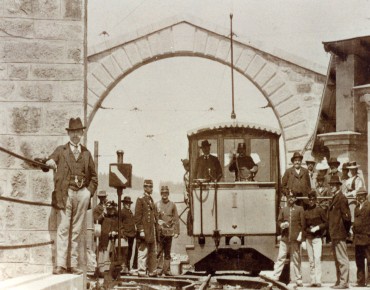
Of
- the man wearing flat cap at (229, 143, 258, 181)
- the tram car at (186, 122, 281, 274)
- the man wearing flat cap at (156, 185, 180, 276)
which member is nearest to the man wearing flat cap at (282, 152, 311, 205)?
the tram car at (186, 122, 281, 274)

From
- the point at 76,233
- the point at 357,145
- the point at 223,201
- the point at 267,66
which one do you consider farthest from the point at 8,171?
the point at 267,66

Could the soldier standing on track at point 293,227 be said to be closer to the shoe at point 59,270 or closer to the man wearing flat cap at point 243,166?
the man wearing flat cap at point 243,166

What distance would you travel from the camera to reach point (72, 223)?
8406 millimetres

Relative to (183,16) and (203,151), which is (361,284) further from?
(183,16)

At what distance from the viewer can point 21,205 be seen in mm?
8203

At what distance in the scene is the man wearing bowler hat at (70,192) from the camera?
27.1 ft

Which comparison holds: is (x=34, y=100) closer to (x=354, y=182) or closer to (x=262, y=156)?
(x=262, y=156)

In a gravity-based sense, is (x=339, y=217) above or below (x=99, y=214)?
below

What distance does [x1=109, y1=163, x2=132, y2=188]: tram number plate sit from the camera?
11203 mm

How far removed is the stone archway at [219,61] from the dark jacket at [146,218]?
895cm

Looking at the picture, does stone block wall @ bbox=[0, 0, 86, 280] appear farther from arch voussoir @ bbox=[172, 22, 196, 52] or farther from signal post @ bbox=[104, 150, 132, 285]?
arch voussoir @ bbox=[172, 22, 196, 52]

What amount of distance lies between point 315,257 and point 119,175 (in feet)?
11.8

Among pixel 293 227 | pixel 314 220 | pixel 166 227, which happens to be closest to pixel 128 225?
pixel 166 227

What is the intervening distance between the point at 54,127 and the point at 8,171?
687 mm
